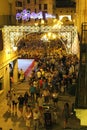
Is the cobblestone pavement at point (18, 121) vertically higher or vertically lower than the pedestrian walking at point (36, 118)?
lower

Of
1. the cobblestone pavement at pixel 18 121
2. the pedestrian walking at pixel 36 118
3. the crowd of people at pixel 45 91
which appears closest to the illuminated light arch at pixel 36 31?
the crowd of people at pixel 45 91

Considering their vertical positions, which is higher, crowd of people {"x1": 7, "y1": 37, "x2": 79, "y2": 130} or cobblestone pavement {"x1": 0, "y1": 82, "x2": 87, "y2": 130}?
crowd of people {"x1": 7, "y1": 37, "x2": 79, "y2": 130}

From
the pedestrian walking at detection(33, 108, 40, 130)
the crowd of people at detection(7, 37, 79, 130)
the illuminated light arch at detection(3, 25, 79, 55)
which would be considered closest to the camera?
the pedestrian walking at detection(33, 108, 40, 130)

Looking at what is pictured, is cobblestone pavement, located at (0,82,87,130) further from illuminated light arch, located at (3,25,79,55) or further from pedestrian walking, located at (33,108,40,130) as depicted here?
illuminated light arch, located at (3,25,79,55)

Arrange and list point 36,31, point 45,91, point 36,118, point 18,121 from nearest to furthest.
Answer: point 36,118
point 18,121
point 45,91
point 36,31

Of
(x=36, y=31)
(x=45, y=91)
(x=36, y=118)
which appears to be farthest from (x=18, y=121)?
(x=36, y=31)

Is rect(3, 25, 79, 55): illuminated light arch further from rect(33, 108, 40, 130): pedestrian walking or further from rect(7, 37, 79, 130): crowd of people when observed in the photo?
rect(33, 108, 40, 130): pedestrian walking

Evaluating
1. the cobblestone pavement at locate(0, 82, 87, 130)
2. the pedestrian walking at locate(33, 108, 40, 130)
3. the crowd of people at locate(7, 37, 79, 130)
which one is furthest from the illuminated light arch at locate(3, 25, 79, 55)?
the pedestrian walking at locate(33, 108, 40, 130)

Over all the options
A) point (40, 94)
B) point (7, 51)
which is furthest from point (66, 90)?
Result: point (7, 51)

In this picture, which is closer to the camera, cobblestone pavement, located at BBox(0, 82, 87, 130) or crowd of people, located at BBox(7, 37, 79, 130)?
cobblestone pavement, located at BBox(0, 82, 87, 130)

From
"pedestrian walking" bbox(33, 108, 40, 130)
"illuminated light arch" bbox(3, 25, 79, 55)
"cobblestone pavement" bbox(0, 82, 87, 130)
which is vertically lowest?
"cobblestone pavement" bbox(0, 82, 87, 130)

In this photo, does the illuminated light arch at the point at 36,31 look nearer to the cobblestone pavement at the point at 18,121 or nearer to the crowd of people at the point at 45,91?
the crowd of people at the point at 45,91

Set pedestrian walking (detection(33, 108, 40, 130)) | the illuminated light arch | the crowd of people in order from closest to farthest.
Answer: pedestrian walking (detection(33, 108, 40, 130)) → the crowd of people → the illuminated light arch

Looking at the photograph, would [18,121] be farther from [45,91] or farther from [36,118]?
[45,91]
